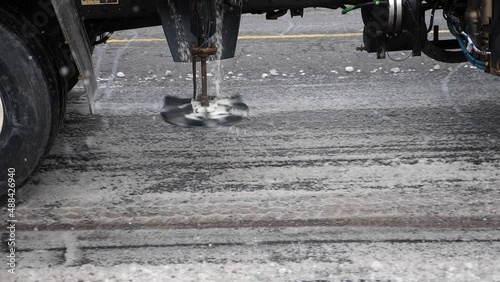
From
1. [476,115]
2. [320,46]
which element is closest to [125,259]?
[476,115]

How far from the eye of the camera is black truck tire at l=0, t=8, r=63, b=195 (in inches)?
143

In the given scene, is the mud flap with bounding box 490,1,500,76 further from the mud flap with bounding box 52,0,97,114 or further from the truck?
the mud flap with bounding box 52,0,97,114

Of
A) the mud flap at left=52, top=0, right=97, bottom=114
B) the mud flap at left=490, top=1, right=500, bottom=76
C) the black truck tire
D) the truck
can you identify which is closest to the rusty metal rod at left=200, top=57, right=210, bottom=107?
the truck

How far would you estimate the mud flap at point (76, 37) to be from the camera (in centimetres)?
375

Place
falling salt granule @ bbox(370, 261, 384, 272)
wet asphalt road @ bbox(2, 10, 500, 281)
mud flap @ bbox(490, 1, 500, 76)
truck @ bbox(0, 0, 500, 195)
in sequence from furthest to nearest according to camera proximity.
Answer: mud flap @ bbox(490, 1, 500, 76) → truck @ bbox(0, 0, 500, 195) → wet asphalt road @ bbox(2, 10, 500, 281) → falling salt granule @ bbox(370, 261, 384, 272)

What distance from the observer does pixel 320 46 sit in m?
7.68

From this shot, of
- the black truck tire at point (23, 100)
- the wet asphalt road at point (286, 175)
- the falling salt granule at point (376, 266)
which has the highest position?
the black truck tire at point (23, 100)

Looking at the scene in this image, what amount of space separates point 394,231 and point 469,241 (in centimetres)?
38

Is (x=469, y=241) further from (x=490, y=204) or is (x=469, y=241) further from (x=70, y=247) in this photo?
(x=70, y=247)

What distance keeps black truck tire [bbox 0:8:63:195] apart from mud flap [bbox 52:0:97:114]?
159mm

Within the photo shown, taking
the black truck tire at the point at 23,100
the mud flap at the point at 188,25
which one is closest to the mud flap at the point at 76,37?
the black truck tire at the point at 23,100

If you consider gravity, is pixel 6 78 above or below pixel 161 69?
above

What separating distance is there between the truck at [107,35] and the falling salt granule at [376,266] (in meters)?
1.63

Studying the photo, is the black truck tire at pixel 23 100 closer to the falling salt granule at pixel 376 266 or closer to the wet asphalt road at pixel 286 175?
the wet asphalt road at pixel 286 175
